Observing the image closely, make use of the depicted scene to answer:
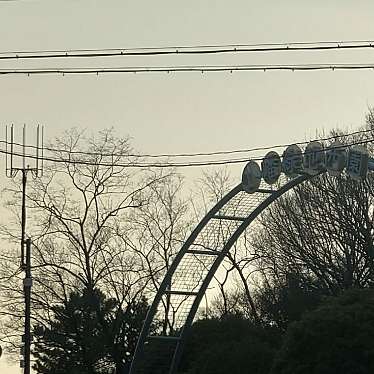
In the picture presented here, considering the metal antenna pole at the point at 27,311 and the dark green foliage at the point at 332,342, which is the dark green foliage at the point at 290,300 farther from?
the dark green foliage at the point at 332,342

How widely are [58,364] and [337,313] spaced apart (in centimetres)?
2439

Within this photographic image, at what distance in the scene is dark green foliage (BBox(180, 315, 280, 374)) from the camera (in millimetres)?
41000

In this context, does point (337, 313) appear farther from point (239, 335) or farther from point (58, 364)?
point (58, 364)

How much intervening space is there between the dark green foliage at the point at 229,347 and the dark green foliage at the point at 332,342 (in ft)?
22.2

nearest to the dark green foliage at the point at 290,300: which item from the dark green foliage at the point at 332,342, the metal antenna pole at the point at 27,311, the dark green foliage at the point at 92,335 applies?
the dark green foliage at the point at 92,335

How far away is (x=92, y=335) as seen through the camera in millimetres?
55062

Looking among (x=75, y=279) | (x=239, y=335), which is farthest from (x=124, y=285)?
(x=239, y=335)

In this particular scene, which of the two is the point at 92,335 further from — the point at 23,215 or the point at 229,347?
the point at 229,347

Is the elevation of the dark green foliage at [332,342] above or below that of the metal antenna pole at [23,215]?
below

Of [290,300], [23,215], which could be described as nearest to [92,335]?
[23,215]

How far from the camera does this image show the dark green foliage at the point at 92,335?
5431 cm

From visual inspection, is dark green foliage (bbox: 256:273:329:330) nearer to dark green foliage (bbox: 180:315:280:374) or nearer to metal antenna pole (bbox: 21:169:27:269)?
dark green foliage (bbox: 180:315:280:374)

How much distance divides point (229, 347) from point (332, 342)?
9.71m

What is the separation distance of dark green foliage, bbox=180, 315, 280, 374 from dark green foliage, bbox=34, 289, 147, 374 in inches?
347
